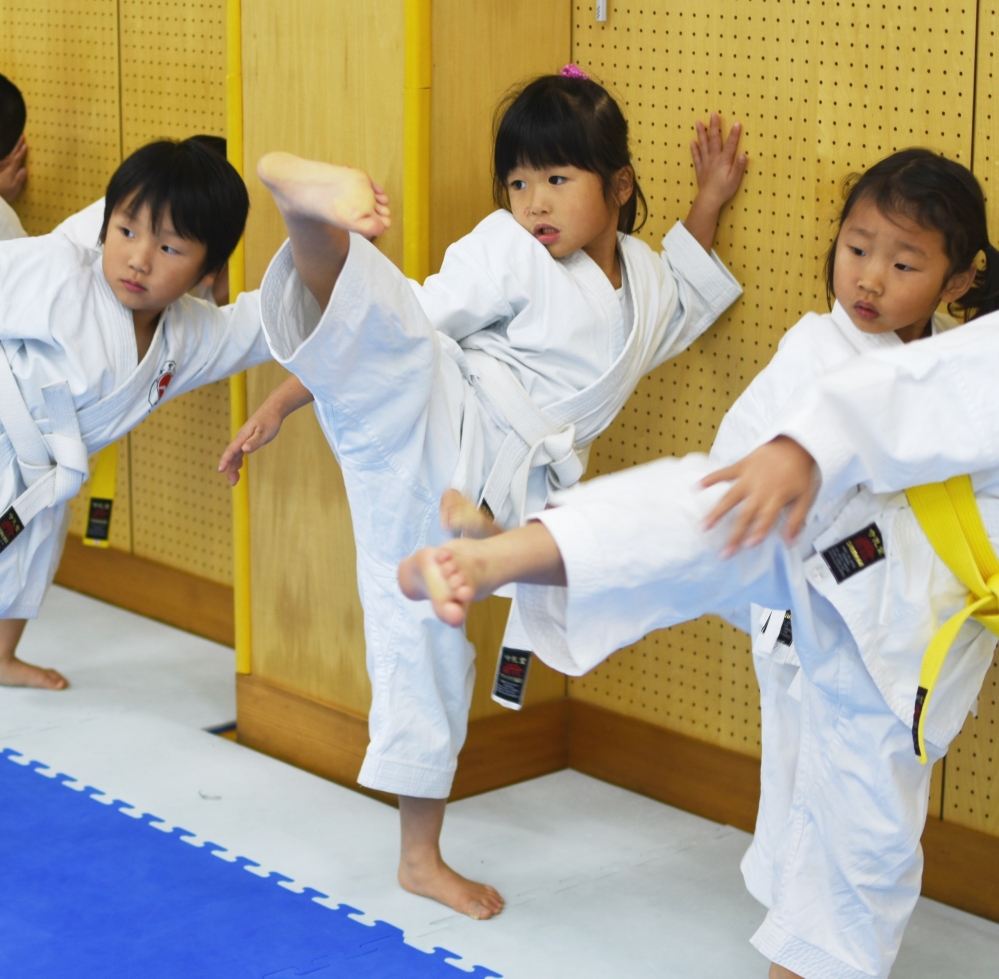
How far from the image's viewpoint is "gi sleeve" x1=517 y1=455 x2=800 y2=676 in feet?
5.08

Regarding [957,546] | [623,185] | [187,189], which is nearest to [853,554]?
[957,546]

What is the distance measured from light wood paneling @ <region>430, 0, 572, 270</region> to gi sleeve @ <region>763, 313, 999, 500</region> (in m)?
1.17

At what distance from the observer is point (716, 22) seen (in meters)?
2.61

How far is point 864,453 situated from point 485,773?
1.47m

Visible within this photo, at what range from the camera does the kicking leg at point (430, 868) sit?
2.36m

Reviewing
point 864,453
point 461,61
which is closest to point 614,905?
point 864,453

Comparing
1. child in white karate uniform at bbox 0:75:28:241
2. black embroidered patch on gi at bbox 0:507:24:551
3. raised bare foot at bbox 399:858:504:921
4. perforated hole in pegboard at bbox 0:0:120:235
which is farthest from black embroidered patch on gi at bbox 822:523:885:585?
perforated hole in pegboard at bbox 0:0:120:235

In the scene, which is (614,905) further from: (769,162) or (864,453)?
(769,162)

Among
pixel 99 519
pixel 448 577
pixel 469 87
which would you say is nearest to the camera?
pixel 448 577

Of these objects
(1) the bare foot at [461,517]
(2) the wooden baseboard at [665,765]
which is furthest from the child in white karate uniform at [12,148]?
(1) the bare foot at [461,517]

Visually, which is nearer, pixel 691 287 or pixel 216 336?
pixel 691 287

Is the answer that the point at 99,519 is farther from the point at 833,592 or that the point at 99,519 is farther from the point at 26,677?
the point at 833,592

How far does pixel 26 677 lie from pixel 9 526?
0.60 meters

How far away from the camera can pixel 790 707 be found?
6.82 feet
